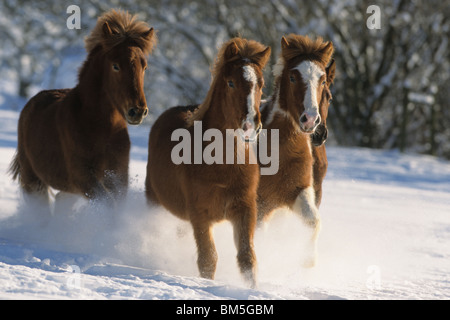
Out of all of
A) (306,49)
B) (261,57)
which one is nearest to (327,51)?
(306,49)

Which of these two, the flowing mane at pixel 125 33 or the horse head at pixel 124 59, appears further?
the flowing mane at pixel 125 33

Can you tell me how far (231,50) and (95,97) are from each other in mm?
1721

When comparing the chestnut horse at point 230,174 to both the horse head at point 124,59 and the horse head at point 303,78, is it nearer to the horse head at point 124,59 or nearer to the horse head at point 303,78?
the horse head at point 303,78

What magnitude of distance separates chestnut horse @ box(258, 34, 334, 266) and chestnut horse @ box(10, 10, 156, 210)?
114cm

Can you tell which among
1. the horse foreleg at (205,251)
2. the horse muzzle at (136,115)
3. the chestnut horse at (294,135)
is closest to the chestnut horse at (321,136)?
the chestnut horse at (294,135)

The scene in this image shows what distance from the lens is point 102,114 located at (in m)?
5.77

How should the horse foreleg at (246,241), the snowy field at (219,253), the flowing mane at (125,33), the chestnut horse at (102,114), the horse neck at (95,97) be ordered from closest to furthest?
the snowy field at (219,253) < the horse foreleg at (246,241) < the chestnut horse at (102,114) < the flowing mane at (125,33) < the horse neck at (95,97)

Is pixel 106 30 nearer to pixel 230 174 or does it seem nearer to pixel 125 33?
pixel 125 33

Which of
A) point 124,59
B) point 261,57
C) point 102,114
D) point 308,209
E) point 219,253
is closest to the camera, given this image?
point 261,57

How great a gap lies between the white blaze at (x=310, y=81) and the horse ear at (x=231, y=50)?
0.66 m

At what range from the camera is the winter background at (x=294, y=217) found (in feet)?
14.7

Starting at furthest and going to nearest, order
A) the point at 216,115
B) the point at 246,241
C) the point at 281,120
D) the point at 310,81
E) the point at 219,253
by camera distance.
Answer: the point at 219,253
the point at 281,120
the point at 310,81
the point at 216,115
the point at 246,241

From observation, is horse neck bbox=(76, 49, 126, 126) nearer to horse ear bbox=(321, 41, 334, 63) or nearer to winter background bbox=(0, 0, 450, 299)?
winter background bbox=(0, 0, 450, 299)

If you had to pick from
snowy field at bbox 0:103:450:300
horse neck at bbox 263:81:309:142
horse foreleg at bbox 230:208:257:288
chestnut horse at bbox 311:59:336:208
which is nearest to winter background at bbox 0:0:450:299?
snowy field at bbox 0:103:450:300
